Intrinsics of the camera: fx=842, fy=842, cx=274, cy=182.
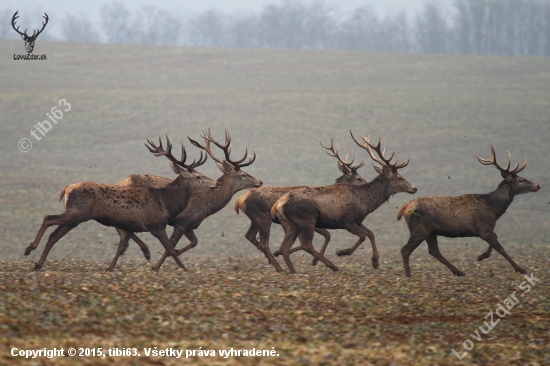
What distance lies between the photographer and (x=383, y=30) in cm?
12638

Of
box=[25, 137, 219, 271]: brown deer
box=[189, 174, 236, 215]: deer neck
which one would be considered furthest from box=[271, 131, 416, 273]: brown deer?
box=[25, 137, 219, 271]: brown deer

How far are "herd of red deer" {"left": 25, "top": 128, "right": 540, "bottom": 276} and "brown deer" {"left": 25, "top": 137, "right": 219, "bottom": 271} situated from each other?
0.02 metres

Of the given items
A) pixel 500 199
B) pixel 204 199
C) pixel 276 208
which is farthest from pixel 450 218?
pixel 204 199

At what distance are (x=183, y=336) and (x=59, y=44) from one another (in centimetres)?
6218

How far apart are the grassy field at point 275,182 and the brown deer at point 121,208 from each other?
2.25 ft

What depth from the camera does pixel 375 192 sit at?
14719 millimetres

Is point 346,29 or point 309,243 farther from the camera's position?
point 346,29

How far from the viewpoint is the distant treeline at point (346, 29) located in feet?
365

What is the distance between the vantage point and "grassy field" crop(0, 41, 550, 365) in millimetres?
9672

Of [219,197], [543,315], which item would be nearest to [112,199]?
[219,197]

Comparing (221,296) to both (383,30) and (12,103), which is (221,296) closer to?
(12,103)

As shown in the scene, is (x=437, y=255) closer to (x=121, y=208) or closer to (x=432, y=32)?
(x=121, y=208)

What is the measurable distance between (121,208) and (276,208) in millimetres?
2584

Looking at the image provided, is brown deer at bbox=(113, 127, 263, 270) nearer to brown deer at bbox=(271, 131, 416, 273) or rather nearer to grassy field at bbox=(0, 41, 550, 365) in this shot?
grassy field at bbox=(0, 41, 550, 365)
